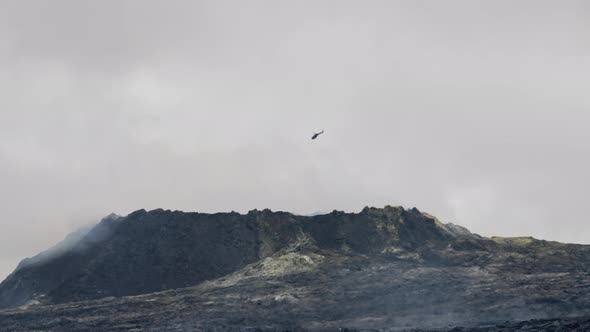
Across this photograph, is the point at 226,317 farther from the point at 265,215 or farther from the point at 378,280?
the point at 265,215

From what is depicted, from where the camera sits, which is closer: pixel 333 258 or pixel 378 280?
pixel 378 280

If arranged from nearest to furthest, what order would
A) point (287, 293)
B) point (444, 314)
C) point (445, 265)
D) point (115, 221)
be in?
1. point (444, 314)
2. point (287, 293)
3. point (445, 265)
4. point (115, 221)

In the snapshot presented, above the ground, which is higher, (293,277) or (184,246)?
(184,246)

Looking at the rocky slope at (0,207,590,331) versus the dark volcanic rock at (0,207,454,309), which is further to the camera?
the dark volcanic rock at (0,207,454,309)

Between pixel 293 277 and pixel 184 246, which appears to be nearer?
pixel 293 277

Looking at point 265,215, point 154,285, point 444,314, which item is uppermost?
point 265,215

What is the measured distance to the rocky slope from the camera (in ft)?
327

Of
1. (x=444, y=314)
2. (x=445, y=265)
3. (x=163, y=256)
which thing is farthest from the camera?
(x=163, y=256)

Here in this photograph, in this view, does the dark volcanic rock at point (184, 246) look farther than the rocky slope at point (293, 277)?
Yes

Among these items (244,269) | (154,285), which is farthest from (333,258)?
(154,285)

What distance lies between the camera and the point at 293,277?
12125 cm

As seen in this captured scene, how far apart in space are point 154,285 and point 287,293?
3190 centimetres

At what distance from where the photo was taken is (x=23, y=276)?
143 m

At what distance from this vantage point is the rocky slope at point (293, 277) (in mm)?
99688
